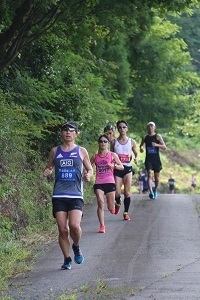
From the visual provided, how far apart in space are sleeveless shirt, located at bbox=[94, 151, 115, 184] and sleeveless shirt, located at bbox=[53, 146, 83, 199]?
12.3 ft

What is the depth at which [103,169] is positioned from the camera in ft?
49.6

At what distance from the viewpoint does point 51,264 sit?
38.2 feet

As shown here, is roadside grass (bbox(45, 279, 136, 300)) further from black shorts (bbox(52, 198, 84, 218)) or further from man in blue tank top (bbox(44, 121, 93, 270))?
black shorts (bbox(52, 198, 84, 218))

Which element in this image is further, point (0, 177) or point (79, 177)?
point (0, 177)

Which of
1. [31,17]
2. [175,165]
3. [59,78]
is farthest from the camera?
[175,165]

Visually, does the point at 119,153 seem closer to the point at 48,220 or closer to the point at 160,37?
the point at 48,220

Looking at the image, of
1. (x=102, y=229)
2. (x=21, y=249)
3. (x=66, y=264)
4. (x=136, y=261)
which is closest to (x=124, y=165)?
(x=102, y=229)

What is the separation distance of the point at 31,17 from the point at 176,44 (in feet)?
67.0

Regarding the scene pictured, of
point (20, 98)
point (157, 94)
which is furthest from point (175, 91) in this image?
point (20, 98)

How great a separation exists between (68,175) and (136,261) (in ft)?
5.23

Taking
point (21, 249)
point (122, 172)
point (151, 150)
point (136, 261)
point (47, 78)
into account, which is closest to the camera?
point (136, 261)

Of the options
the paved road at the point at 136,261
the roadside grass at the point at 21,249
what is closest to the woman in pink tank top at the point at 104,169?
the paved road at the point at 136,261

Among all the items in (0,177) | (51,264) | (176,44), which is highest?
(176,44)

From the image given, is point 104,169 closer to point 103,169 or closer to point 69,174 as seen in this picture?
point 103,169
